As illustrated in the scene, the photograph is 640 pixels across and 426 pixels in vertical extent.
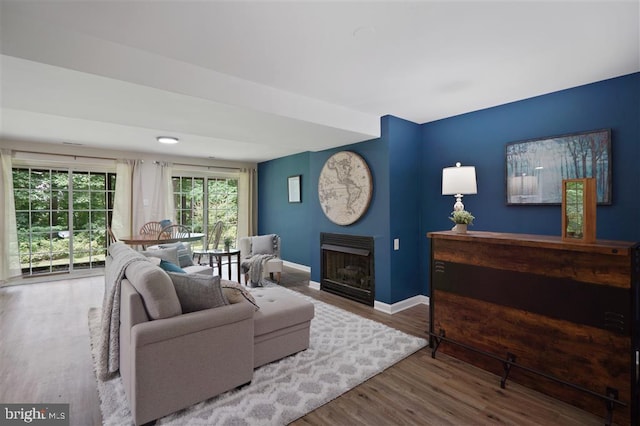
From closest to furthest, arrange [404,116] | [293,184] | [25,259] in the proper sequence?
[404,116] < [25,259] < [293,184]

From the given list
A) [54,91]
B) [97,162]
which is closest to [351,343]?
Answer: [54,91]

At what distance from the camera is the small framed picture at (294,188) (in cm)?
662

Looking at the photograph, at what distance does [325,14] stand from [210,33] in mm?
772

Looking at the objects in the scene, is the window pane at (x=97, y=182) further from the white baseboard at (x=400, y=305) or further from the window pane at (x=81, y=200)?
the white baseboard at (x=400, y=305)

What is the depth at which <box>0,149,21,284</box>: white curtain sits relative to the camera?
200 inches

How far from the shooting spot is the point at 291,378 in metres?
2.32

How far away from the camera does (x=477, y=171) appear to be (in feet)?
11.8

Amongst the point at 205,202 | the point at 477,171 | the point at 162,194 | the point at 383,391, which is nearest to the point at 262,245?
the point at 205,202

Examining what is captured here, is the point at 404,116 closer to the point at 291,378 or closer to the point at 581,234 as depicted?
the point at 581,234

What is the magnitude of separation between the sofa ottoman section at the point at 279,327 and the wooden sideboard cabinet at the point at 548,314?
1.17 m

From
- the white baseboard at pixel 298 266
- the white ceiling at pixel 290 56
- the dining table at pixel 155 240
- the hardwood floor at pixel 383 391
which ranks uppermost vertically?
the white ceiling at pixel 290 56

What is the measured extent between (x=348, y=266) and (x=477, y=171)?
2.09 m

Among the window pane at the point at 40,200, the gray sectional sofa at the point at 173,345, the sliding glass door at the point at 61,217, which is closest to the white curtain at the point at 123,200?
the sliding glass door at the point at 61,217

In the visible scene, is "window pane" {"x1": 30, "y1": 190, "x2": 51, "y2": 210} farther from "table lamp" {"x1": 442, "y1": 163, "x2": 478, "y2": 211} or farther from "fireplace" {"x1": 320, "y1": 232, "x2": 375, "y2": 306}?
"table lamp" {"x1": 442, "y1": 163, "x2": 478, "y2": 211}
